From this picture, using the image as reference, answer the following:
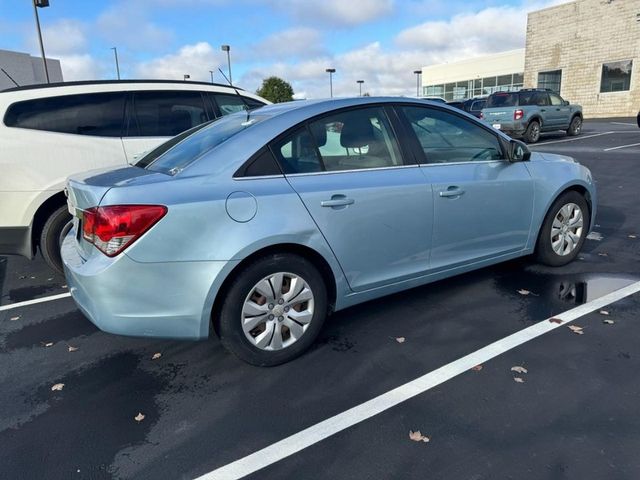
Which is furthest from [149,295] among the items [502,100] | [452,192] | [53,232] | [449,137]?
[502,100]

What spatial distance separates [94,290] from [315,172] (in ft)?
4.89

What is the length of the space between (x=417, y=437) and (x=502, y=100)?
55.4 ft

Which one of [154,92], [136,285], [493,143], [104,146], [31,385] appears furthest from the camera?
[154,92]

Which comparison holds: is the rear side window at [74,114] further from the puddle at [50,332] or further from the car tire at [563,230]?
the car tire at [563,230]

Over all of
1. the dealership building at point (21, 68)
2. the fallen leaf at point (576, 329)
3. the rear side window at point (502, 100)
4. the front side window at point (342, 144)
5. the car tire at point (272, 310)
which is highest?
the dealership building at point (21, 68)

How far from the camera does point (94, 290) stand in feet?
8.88

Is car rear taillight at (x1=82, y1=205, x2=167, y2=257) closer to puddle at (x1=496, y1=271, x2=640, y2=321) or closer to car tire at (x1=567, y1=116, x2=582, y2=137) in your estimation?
puddle at (x1=496, y1=271, x2=640, y2=321)

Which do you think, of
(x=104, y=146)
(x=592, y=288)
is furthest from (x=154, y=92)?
(x=592, y=288)

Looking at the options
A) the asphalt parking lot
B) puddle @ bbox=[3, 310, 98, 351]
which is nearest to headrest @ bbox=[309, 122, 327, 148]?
the asphalt parking lot

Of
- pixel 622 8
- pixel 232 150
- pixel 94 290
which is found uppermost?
pixel 622 8

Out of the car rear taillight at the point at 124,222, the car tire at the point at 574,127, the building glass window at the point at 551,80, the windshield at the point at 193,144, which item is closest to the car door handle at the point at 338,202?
the windshield at the point at 193,144

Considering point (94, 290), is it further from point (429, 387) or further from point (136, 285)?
point (429, 387)

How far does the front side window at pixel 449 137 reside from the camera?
366 centimetres

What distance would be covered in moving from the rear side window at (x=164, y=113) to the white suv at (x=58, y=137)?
1cm
